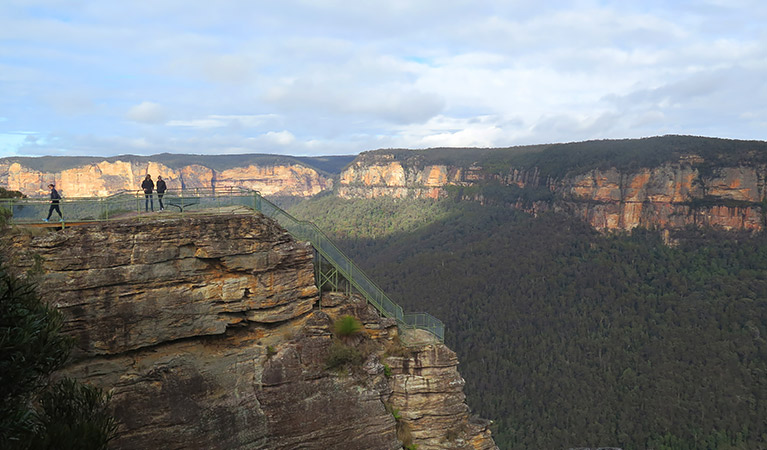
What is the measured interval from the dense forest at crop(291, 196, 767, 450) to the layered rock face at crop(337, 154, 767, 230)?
7.51 ft

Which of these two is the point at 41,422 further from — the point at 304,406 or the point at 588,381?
the point at 588,381

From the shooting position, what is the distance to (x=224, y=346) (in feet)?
50.7

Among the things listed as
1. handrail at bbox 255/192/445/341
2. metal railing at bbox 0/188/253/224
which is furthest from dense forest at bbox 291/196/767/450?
metal railing at bbox 0/188/253/224

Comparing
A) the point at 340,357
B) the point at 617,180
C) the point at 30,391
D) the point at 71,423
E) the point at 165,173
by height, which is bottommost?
the point at 340,357

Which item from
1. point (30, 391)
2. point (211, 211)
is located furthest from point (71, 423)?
point (211, 211)

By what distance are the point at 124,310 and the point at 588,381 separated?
44232mm

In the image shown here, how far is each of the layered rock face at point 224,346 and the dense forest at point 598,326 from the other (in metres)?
27.9

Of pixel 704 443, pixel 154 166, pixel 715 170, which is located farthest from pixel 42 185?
pixel 715 170

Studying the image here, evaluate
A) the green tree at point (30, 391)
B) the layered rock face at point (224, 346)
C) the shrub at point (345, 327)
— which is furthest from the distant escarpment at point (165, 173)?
the green tree at point (30, 391)

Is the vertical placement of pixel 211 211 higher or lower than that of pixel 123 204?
lower

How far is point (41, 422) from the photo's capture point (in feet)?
29.5

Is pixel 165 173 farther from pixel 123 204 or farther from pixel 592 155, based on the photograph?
pixel 123 204

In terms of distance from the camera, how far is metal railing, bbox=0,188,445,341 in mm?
14484

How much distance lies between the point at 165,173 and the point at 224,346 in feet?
409
